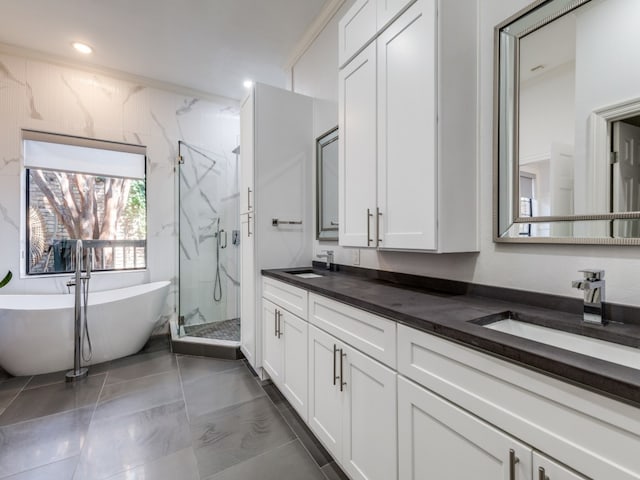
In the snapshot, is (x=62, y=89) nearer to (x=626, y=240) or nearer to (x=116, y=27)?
(x=116, y=27)

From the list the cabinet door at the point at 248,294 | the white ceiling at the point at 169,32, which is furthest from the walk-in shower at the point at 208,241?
the white ceiling at the point at 169,32

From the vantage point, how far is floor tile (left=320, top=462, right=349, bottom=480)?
1.45 meters

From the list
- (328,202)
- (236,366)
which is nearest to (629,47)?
(328,202)

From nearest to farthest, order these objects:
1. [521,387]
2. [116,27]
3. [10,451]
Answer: [521,387] < [10,451] < [116,27]

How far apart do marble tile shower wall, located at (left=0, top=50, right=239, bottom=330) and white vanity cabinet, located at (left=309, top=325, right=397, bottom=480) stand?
2.42m

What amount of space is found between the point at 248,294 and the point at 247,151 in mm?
1247

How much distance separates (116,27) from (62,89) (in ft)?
3.44

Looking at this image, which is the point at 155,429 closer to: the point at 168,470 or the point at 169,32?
the point at 168,470

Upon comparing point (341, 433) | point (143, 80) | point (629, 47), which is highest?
point (143, 80)

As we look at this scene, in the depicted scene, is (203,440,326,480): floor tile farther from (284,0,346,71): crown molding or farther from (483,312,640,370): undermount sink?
(284,0,346,71): crown molding

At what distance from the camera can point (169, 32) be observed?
2654 millimetres

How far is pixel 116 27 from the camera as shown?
8.48 feet

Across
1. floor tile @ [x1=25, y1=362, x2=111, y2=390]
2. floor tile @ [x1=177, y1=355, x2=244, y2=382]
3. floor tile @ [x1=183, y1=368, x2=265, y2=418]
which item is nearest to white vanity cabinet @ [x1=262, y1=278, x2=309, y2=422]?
floor tile @ [x1=183, y1=368, x2=265, y2=418]

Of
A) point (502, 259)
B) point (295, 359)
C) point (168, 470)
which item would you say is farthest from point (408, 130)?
point (168, 470)
